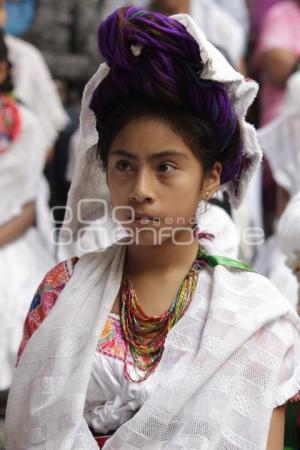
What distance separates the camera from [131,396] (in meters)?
1.30

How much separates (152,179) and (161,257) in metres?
0.18

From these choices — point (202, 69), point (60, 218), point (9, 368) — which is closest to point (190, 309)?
point (202, 69)

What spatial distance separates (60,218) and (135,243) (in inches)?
48.1

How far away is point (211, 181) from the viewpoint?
1362mm

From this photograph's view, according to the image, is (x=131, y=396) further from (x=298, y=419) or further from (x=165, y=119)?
(x=165, y=119)

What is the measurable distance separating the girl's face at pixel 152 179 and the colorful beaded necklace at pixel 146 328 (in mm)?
113

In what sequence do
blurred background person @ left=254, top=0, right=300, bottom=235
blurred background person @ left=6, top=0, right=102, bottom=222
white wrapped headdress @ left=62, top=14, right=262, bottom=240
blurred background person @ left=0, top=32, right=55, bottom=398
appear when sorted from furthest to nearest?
blurred background person @ left=6, top=0, right=102, bottom=222, blurred background person @ left=254, top=0, right=300, bottom=235, blurred background person @ left=0, top=32, right=55, bottom=398, white wrapped headdress @ left=62, top=14, right=262, bottom=240

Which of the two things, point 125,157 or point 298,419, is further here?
point 298,419

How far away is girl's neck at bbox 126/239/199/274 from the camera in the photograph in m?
1.38

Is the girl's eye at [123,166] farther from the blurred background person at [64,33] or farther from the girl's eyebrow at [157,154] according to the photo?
the blurred background person at [64,33]

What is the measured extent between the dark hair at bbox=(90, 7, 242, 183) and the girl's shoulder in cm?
29

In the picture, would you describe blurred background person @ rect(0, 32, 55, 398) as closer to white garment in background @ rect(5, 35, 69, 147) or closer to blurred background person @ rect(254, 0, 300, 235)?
white garment in background @ rect(5, 35, 69, 147)

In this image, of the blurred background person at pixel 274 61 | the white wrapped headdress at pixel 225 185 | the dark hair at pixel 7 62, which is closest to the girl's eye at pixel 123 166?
the white wrapped headdress at pixel 225 185

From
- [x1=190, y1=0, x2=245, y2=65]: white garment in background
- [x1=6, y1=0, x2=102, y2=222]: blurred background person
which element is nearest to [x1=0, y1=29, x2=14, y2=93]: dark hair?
[x1=6, y1=0, x2=102, y2=222]: blurred background person
